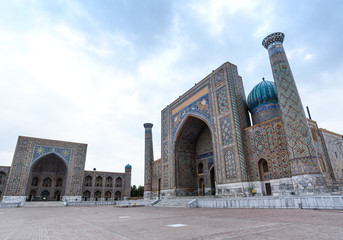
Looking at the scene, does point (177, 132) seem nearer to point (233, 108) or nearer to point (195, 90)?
point (195, 90)

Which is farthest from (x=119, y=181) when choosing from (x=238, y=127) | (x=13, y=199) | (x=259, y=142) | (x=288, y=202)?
(x=288, y=202)

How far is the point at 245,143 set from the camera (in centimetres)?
1211

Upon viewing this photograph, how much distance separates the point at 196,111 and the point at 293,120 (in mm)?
7497

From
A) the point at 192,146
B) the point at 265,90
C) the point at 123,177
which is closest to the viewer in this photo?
the point at 265,90

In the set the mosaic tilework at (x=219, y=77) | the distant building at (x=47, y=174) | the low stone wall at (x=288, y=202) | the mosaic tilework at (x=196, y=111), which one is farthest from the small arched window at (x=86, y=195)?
the low stone wall at (x=288, y=202)

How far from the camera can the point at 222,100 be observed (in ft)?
44.8

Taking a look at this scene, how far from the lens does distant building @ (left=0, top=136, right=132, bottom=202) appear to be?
21.9 m

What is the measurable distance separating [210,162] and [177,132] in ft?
11.7

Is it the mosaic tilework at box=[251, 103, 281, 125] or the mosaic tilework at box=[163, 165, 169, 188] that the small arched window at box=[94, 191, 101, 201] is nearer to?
the mosaic tilework at box=[163, 165, 169, 188]

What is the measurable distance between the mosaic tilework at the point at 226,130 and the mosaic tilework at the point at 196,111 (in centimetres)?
145

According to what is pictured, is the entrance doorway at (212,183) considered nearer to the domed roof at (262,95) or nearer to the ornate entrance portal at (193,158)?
the ornate entrance portal at (193,158)

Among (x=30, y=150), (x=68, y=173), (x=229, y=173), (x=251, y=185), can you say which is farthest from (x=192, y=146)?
(x=30, y=150)

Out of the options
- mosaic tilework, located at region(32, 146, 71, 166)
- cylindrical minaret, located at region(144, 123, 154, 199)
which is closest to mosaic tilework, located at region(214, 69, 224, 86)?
cylindrical minaret, located at region(144, 123, 154, 199)

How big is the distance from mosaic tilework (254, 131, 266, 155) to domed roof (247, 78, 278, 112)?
2.63 metres
